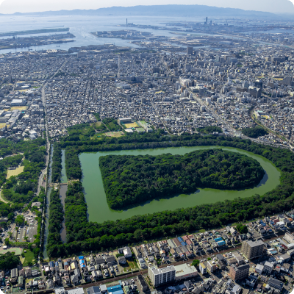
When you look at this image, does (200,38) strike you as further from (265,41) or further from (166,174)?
(166,174)

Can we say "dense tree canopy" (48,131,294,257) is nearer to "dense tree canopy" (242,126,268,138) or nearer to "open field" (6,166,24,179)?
"open field" (6,166,24,179)

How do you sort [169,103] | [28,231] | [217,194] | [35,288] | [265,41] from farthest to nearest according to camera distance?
[265,41], [169,103], [217,194], [28,231], [35,288]

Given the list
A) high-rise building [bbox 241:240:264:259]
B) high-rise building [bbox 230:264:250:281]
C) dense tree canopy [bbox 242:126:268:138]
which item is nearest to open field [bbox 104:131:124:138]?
dense tree canopy [bbox 242:126:268:138]

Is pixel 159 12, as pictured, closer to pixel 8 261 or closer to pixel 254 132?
pixel 254 132

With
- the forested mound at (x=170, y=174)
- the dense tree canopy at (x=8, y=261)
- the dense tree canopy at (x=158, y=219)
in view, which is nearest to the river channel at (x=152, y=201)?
the forested mound at (x=170, y=174)

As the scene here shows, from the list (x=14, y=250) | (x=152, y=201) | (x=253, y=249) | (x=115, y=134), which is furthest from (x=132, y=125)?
(x=253, y=249)

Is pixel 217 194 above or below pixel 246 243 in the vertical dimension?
below

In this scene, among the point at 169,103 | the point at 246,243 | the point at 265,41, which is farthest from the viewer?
the point at 265,41

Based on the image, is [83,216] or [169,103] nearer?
[83,216]

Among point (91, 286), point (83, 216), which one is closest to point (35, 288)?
point (91, 286)
